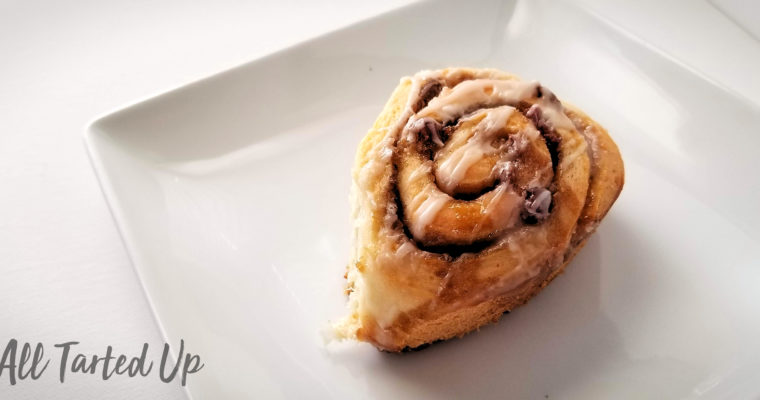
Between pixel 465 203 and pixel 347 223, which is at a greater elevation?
pixel 465 203

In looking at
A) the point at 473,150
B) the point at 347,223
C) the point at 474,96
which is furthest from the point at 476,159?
the point at 347,223

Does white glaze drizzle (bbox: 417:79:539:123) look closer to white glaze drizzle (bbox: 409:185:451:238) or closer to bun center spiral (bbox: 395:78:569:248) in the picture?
bun center spiral (bbox: 395:78:569:248)

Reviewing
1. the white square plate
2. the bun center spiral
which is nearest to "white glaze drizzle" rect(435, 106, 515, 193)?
the bun center spiral

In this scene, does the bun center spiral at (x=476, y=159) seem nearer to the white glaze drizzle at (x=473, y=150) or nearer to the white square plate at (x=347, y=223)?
the white glaze drizzle at (x=473, y=150)

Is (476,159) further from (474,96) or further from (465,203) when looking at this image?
(474,96)

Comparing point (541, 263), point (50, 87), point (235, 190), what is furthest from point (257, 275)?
point (50, 87)

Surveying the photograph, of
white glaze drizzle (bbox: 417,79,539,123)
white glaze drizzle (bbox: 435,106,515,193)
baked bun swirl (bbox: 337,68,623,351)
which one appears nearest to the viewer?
baked bun swirl (bbox: 337,68,623,351)

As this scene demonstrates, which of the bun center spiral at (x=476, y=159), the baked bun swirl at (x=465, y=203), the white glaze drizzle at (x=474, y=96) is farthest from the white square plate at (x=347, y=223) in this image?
the white glaze drizzle at (x=474, y=96)
